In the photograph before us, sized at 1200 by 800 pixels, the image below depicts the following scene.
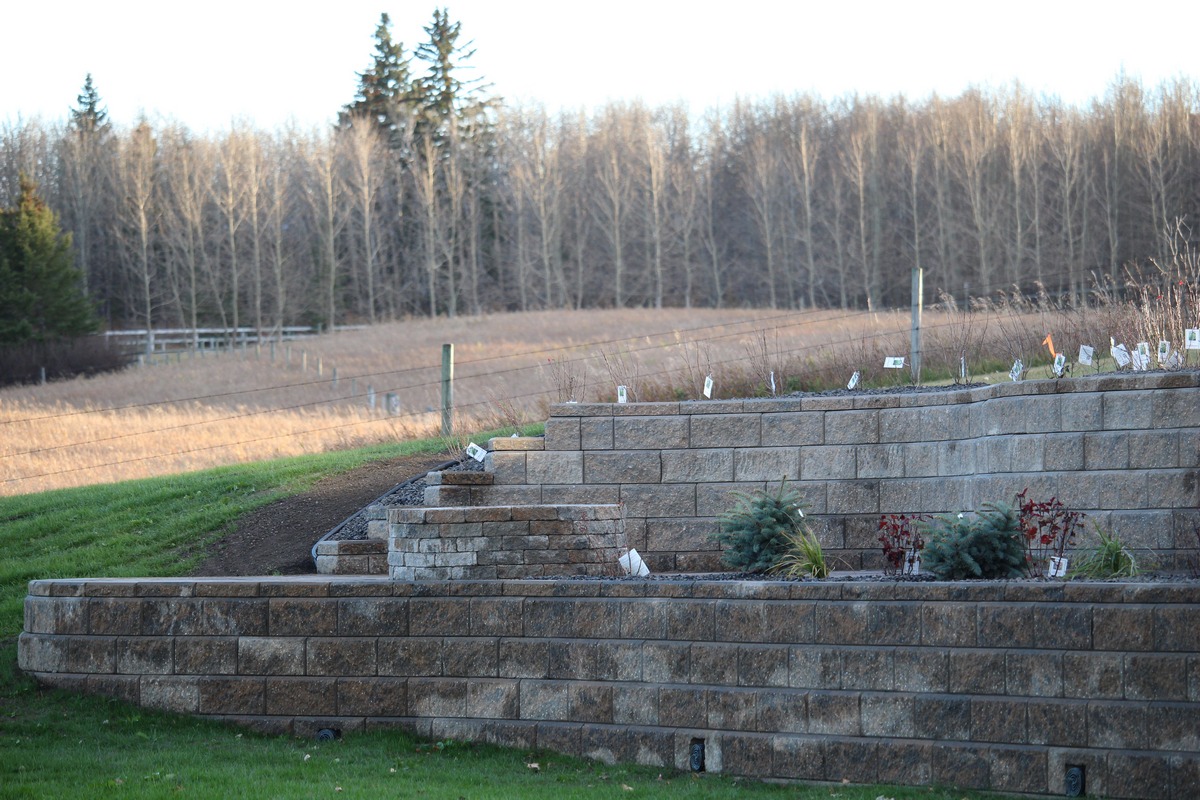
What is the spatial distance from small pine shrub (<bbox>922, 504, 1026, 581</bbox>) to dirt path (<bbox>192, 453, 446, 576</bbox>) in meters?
5.31

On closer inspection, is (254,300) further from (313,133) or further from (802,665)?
(802,665)

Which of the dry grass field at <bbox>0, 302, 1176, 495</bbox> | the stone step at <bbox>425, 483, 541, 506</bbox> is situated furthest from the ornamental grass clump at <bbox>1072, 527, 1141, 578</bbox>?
the dry grass field at <bbox>0, 302, 1176, 495</bbox>

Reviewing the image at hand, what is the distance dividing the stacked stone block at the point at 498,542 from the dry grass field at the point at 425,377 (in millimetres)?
4297

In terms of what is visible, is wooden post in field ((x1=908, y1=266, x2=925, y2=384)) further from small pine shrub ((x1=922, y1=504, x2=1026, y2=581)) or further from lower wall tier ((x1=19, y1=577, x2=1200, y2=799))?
lower wall tier ((x1=19, y1=577, x2=1200, y2=799))

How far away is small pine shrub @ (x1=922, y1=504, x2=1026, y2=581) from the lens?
6664mm

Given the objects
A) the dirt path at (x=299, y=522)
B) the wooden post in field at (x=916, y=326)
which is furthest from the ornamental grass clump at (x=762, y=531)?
the wooden post in field at (x=916, y=326)

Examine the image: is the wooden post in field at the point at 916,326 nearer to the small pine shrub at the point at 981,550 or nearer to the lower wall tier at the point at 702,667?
the small pine shrub at the point at 981,550

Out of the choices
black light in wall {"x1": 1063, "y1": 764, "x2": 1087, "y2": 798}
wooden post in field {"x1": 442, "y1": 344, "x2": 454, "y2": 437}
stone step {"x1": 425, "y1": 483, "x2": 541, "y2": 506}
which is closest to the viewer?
black light in wall {"x1": 1063, "y1": 764, "x2": 1087, "y2": 798}

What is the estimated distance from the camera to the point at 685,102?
188 feet

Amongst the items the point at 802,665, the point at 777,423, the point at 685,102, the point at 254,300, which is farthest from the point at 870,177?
the point at 802,665

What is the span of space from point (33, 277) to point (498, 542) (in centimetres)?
3474

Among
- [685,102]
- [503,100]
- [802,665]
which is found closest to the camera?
[802,665]

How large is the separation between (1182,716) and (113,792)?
5125 millimetres

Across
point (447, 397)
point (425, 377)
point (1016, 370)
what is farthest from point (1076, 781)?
point (425, 377)
